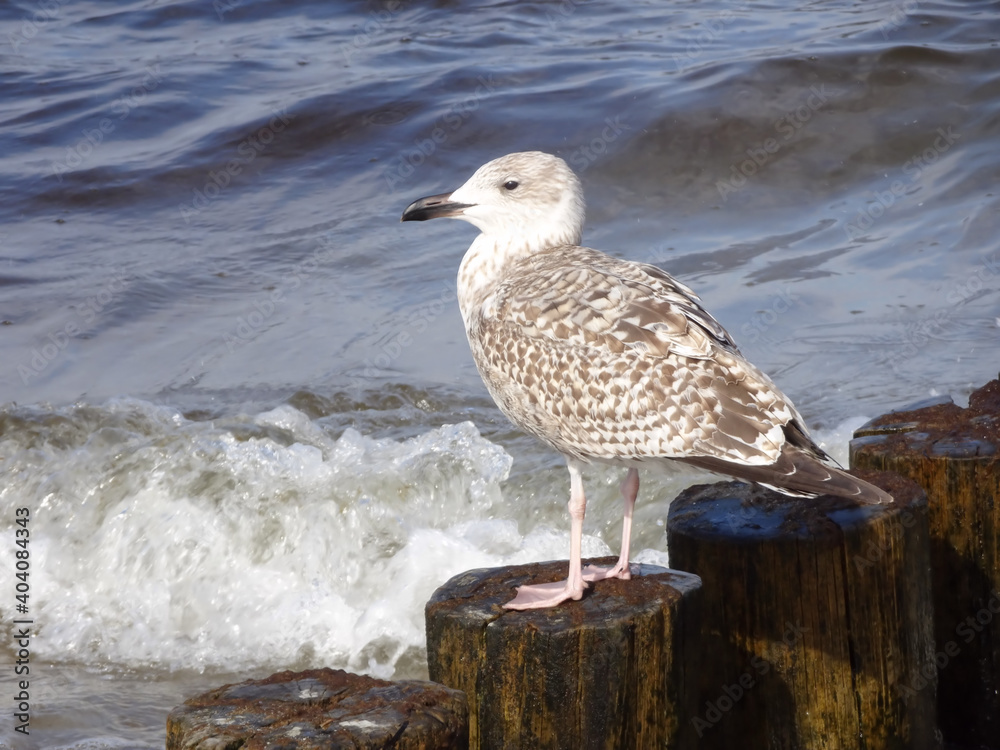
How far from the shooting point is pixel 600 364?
3.77m

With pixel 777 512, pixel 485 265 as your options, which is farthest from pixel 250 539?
pixel 777 512

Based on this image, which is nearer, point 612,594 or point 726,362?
point 612,594

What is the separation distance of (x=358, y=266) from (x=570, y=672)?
699 centimetres

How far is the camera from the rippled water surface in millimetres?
6211

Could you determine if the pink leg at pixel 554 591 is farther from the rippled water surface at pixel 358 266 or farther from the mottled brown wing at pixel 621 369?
the rippled water surface at pixel 358 266

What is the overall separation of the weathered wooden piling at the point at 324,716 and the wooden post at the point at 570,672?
0.45m

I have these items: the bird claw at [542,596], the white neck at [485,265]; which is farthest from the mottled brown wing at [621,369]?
the bird claw at [542,596]

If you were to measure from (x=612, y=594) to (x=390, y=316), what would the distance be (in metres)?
5.60

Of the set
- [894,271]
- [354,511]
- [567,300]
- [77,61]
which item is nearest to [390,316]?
[354,511]

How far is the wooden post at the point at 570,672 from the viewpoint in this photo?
3.07 m

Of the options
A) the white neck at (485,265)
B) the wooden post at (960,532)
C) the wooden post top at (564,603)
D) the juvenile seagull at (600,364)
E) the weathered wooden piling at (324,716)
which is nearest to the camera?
the weathered wooden piling at (324,716)

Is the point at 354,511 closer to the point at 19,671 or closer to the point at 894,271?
the point at 19,671

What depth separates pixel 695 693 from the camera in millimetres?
3596

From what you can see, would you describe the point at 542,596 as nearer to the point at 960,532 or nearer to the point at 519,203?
the point at 960,532
